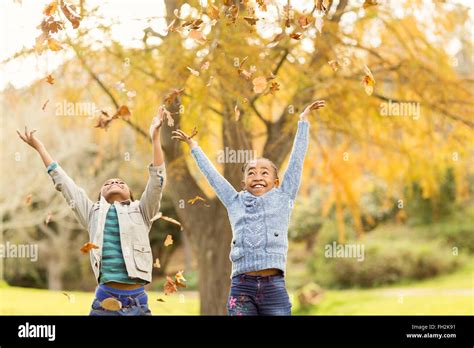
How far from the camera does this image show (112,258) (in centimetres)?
301

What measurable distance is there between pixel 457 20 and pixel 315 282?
6.12 meters

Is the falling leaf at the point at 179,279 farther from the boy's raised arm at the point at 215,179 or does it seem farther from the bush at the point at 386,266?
the bush at the point at 386,266

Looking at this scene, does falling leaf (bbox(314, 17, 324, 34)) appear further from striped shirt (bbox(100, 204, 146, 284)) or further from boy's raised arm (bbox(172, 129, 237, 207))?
striped shirt (bbox(100, 204, 146, 284))

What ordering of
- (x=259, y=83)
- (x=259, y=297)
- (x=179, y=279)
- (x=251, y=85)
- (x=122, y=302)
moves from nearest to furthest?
(x=259, y=297) < (x=122, y=302) < (x=179, y=279) < (x=259, y=83) < (x=251, y=85)

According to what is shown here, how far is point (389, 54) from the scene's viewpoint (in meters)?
6.27

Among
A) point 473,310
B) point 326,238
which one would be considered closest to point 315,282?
point 326,238

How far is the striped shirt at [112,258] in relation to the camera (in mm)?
2979

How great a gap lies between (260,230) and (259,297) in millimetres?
294

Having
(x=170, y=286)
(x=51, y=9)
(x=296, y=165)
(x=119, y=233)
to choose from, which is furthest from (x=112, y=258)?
(x=51, y=9)

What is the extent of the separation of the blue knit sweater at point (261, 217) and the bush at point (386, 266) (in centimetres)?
825

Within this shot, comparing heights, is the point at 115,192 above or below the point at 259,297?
above

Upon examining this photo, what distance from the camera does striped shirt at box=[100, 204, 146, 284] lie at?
9.77 ft

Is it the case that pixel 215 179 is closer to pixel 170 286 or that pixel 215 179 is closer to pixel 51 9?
pixel 170 286

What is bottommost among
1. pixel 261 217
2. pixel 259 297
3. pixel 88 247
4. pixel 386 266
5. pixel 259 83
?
pixel 259 297
